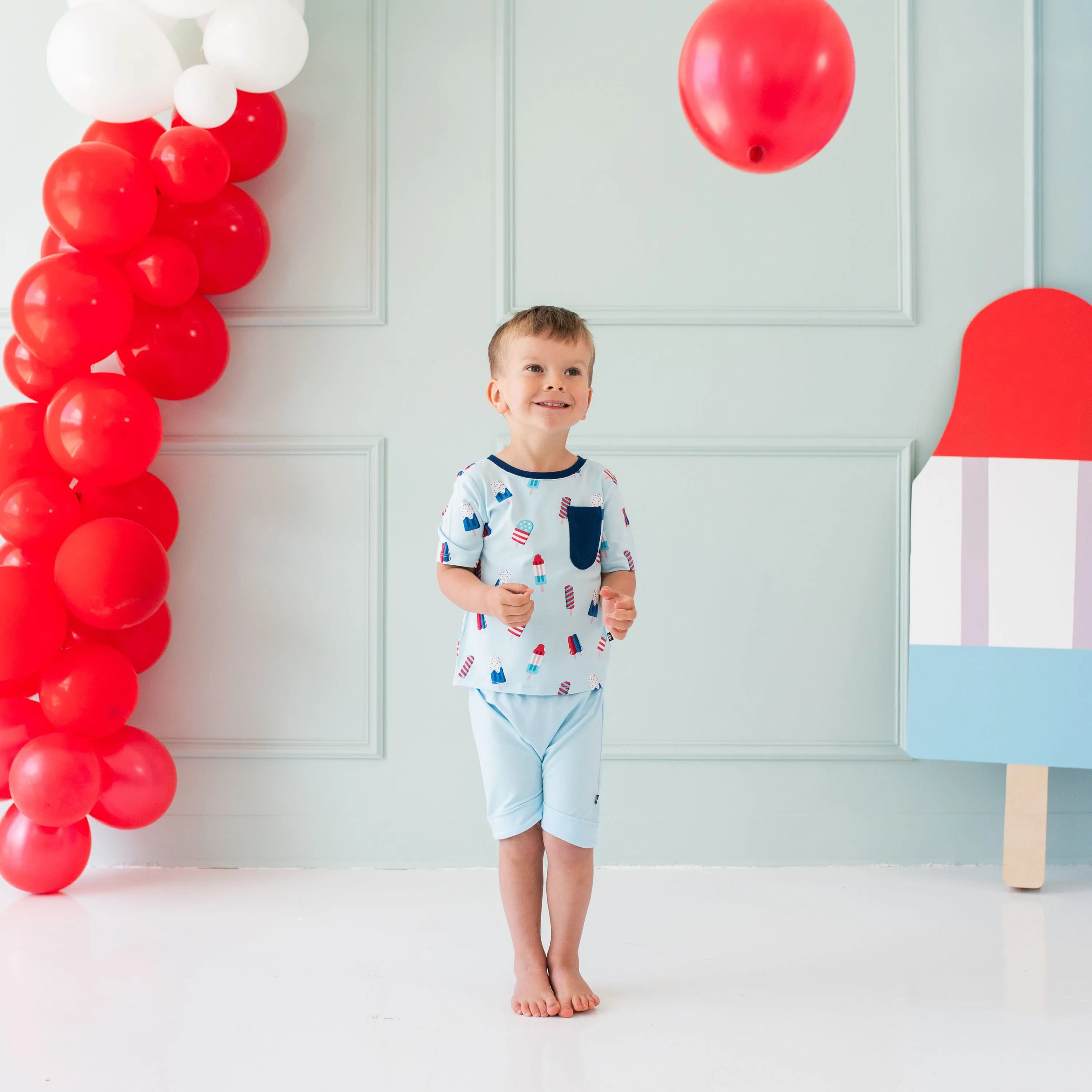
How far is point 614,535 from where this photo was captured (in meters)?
1.48

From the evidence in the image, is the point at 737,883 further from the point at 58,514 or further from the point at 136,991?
the point at 58,514

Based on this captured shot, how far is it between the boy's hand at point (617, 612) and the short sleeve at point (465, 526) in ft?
0.68

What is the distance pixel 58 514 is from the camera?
5.91 ft

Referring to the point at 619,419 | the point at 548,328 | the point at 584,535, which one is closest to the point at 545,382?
the point at 548,328

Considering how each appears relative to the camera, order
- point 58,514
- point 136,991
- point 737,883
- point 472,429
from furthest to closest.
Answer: point 472,429 < point 737,883 < point 58,514 < point 136,991

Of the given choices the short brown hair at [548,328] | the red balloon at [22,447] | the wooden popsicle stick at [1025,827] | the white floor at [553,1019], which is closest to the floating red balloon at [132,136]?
the red balloon at [22,447]

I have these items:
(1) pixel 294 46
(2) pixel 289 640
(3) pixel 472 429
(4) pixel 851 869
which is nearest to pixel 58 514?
(2) pixel 289 640

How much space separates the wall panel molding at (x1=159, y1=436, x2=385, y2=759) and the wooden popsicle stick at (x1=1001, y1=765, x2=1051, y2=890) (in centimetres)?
133

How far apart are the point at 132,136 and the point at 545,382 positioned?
1.13 meters

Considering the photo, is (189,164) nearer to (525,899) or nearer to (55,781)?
(55,781)

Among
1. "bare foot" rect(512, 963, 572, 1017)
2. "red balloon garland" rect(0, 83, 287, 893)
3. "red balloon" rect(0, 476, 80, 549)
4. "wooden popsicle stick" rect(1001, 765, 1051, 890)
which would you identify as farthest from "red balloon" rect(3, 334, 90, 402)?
"wooden popsicle stick" rect(1001, 765, 1051, 890)

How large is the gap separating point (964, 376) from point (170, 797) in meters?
1.85

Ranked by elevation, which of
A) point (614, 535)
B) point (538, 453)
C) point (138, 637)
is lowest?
point (138, 637)

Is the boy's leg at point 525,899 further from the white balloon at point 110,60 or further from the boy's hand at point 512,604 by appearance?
the white balloon at point 110,60
